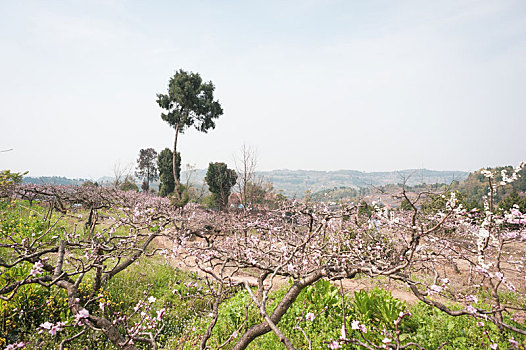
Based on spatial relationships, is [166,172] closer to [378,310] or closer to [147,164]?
[147,164]

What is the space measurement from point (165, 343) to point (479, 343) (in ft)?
→ 16.4

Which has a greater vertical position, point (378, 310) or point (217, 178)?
point (217, 178)

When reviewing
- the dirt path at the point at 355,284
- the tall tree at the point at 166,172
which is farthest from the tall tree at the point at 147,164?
the dirt path at the point at 355,284

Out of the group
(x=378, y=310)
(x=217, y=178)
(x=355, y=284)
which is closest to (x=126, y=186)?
(x=217, y=178)

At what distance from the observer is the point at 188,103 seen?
20.5 meters

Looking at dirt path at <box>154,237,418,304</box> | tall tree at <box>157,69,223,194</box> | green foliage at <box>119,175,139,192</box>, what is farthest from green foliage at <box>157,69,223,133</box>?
dirt path at <box>154,237,418,304</box>

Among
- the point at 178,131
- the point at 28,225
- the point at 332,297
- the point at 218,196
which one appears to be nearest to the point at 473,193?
the point at 218,196

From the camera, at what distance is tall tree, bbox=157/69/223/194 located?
65.6 ft

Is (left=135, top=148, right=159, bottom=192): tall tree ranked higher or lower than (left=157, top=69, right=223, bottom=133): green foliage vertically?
lower

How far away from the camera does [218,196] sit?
2141 cm

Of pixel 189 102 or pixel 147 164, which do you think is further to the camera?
pixel 147 164

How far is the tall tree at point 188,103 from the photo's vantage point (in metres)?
20.0

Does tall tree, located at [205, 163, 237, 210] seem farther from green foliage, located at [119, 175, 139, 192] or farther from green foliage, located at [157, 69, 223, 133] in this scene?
green foliage, located at [119, 175, 139, 192]

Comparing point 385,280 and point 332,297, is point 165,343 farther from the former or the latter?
point 385,280
